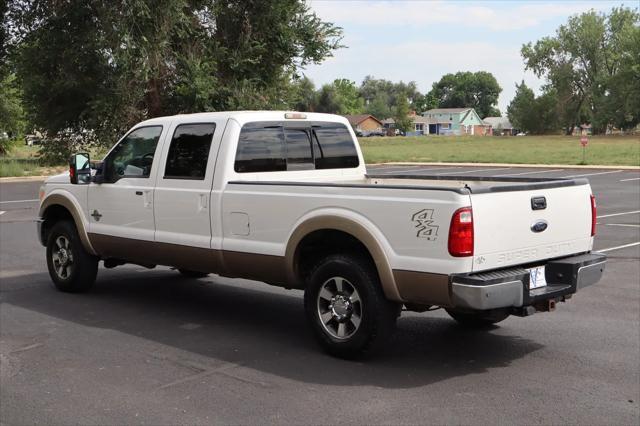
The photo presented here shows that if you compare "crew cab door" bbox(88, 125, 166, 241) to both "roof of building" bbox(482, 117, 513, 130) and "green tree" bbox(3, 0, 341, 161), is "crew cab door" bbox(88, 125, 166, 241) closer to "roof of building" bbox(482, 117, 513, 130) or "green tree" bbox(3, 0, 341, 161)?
"green tree" bbox(3, 0, 341, 161)

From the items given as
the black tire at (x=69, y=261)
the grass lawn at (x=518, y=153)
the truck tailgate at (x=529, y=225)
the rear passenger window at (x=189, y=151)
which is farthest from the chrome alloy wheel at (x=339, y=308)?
the grass lawn at (x=518, y=153)

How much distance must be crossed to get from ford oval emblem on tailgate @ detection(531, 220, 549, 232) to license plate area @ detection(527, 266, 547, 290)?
0.29 meters

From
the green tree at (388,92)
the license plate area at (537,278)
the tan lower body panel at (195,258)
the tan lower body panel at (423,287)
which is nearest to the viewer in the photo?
the tan lower body panel at (423,287)

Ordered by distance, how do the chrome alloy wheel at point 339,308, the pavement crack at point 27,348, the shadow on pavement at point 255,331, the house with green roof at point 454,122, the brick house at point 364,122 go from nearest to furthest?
the shadow on pavement at point 255,331 < the chrome alloy wheel at point 339,308 < the pavement crack at point 27,348 < the brick house at point 364,122 < the house with green roof at point 454,122

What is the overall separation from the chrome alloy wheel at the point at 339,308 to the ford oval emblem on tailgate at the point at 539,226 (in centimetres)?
141

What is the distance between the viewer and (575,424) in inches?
177

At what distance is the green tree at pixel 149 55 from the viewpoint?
2445 centimetres

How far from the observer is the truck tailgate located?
5.20m

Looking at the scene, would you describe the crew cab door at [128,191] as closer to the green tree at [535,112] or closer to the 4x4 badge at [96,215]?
the 4x4 badge at [96,215]

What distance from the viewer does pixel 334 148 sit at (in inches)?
302

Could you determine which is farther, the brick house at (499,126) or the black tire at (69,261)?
the brick house at (499,126)

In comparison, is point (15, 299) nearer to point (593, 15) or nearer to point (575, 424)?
point (575, 424)

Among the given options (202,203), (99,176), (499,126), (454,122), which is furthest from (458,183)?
(499,126)

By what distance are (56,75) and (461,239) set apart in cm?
2399
